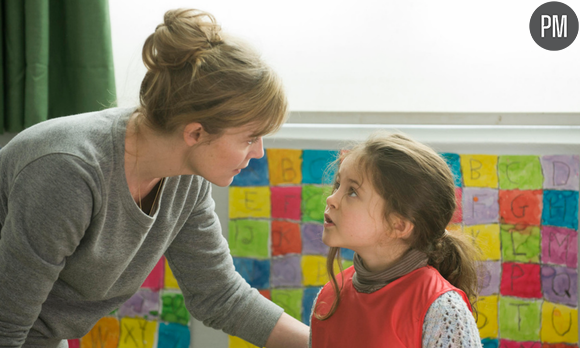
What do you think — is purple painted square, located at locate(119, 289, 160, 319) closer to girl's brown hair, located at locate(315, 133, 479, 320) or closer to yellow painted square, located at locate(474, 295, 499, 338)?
girl's brown hair, located at locate(315, 133, 479, 320)

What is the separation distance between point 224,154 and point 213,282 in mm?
379

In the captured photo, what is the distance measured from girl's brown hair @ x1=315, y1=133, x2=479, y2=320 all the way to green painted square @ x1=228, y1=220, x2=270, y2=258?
0.60 m

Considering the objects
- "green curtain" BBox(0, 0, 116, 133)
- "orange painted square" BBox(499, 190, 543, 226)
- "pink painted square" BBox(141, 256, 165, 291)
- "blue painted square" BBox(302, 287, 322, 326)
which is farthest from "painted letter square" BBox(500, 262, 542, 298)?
"green curtain" BBox(0, 0, 116, 133)

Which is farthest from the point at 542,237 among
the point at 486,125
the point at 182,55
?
the point at 182,55

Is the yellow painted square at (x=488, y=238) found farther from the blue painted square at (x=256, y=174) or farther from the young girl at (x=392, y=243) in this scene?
the blue painted square at (x=256, y=174)

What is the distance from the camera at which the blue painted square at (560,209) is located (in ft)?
4.72

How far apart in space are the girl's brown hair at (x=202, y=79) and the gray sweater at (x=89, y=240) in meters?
0.13

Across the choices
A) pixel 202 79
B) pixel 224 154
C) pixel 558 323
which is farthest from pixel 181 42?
pixel 558 323

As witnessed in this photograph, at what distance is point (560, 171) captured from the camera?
1.44 metres

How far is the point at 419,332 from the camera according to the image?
3.00 ft

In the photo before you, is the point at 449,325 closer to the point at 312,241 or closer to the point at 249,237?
the point at 312,241

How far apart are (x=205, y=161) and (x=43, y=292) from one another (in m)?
0.38

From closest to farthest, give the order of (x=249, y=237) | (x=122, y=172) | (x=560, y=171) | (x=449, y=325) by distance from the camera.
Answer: (x=449, y=325), (x=122, y=172), (x=560, y=171), (x=249, y=237)

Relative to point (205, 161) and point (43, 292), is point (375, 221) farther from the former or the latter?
point (43, 292)
